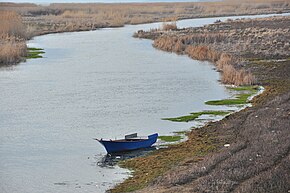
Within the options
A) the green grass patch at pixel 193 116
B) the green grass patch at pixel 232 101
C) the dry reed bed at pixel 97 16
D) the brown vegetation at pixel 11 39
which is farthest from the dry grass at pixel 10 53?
the green grass patch at pixel 193 116

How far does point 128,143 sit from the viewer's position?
1938cm

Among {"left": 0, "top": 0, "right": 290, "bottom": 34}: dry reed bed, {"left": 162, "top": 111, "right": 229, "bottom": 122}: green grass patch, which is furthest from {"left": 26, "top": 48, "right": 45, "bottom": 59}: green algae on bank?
{"left": 162, "top": 111, "right": 229, "bottom": 122}: green grass patch

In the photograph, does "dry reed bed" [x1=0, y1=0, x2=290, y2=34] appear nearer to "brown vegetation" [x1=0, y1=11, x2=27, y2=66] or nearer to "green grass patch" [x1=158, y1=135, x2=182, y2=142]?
"brown vegetation" [x1=0, y1=11, x2=27, y2=66]

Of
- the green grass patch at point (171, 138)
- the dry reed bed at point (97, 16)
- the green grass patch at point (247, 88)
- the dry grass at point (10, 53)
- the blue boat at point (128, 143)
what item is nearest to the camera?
the blue boat at point (128, 143)

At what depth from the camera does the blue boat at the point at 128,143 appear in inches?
751

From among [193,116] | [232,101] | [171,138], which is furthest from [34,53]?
[171,138]

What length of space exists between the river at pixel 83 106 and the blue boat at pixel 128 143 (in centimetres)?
60

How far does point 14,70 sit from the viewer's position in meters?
42.5

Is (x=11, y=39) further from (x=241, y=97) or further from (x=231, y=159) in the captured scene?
(x=231, y=159)

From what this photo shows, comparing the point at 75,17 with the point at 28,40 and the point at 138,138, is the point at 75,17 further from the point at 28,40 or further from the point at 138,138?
the point at 138,138

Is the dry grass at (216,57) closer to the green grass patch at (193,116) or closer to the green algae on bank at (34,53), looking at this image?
the green grass patch at (193,116)

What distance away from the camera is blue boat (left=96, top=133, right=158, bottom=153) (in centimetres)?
1908

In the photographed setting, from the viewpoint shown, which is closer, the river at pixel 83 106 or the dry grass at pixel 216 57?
the river at pixel 83 106

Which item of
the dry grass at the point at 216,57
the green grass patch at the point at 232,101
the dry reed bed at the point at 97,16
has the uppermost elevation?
the dry reed bed at the point at 97,16
